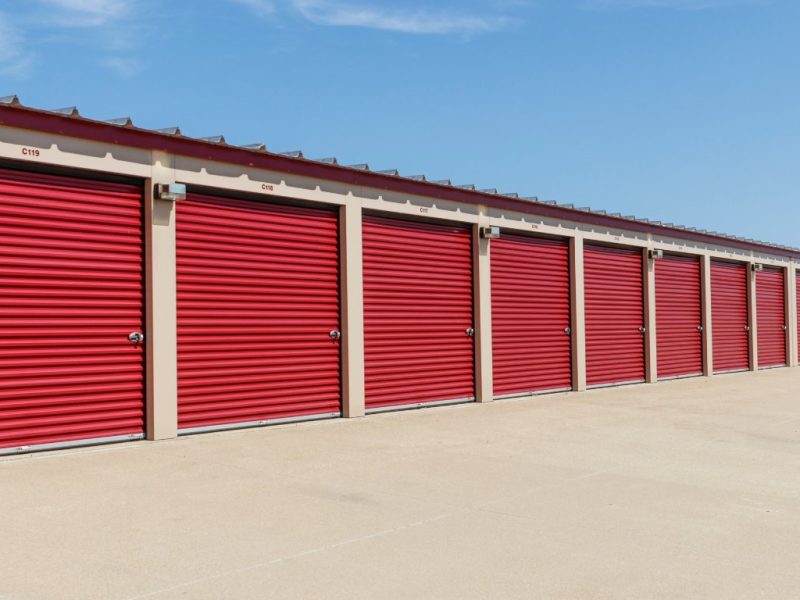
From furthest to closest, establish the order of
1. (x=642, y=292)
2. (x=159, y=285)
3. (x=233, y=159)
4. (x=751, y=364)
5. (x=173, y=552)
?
(x=751, y=364) < (x=642, y=292) < (x=233, y=159) < (x=159, y=285) < (x=173, y=552)

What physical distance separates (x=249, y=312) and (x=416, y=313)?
331 cm

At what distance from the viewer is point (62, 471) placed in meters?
7.63

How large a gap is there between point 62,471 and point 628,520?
16.7 ft

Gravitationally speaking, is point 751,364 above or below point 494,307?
below

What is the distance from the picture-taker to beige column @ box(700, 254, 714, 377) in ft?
69.8

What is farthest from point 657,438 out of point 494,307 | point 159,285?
point 159,285

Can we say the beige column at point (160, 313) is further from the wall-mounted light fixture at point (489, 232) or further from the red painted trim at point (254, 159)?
the wall-mounted light fixture at point (489, 232)

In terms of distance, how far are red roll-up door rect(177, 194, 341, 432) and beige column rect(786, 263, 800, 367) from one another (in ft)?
62.9

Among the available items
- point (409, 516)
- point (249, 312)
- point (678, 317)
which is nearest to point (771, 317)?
point (678, 317)

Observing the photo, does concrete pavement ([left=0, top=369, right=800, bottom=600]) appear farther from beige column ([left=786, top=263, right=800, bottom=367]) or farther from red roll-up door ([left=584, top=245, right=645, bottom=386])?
beige column ([left=786, top=263, right=800, bottom=367])

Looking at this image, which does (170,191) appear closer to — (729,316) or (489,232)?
(489,232)

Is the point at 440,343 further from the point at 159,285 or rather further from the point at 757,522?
the point at 757,522

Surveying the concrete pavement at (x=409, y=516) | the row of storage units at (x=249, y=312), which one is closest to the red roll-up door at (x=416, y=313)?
the row of storage units at (x=249, y=312)

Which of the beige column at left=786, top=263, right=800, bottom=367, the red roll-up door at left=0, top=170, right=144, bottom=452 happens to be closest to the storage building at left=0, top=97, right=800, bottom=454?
the red roll-up door at left=0, top=170, right=144, bottom=452
